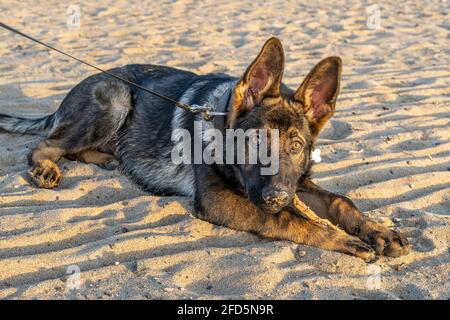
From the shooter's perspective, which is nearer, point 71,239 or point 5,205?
point 71,239

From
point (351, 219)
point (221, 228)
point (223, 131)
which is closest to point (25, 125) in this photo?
point (223, 131)

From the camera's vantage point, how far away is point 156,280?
11.4 feet

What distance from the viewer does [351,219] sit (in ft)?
13.7

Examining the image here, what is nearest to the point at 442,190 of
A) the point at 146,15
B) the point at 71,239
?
the point at 71,239

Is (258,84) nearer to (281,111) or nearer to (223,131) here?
(281,111)

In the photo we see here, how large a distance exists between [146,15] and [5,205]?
292 inches

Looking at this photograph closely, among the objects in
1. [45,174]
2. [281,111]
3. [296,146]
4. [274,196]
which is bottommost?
[45,174]

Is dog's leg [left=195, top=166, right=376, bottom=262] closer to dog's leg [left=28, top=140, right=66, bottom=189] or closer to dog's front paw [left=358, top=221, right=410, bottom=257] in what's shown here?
dog's front paw [left=358, top=221, right=410, bottom=257]

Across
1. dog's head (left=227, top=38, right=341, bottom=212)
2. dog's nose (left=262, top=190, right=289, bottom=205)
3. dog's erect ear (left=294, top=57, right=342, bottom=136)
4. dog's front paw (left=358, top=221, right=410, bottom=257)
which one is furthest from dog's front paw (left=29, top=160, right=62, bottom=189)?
dog's front paw (left=358, top=221, right=410, bottom=257)

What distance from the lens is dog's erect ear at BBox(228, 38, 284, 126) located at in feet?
12.9

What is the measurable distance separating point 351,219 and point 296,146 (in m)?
0.65

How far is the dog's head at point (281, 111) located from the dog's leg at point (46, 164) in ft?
5.12

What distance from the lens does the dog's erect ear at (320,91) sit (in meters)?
4.00

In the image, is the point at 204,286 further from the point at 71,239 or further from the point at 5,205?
the point at 5,205
